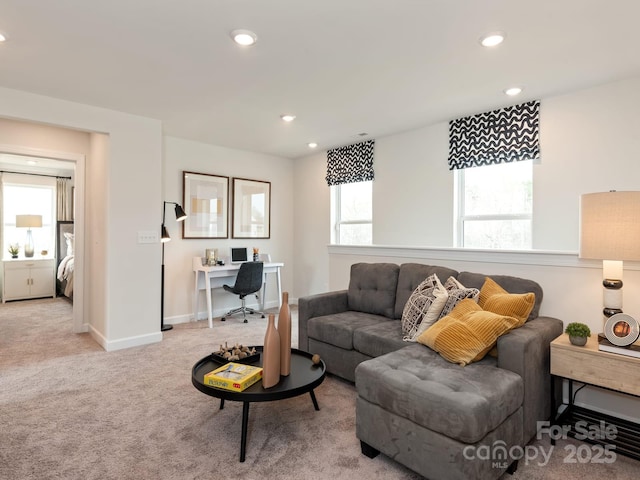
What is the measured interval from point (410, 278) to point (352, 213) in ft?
7.23

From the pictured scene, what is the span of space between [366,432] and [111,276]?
301 centimetres

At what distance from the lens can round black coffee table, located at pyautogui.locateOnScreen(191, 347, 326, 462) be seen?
1.84 metres

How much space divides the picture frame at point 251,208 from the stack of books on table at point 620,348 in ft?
14.6

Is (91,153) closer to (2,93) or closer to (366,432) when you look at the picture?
(2,93)

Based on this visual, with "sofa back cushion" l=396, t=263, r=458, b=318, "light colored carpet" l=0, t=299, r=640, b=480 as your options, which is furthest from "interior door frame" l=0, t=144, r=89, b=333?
"sofa back cushion" l=396, t=263, r=458, b=318

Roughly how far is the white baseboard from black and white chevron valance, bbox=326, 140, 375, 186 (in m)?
3.10

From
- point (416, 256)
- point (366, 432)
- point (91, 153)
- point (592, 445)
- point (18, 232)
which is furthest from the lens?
point (18, 232)

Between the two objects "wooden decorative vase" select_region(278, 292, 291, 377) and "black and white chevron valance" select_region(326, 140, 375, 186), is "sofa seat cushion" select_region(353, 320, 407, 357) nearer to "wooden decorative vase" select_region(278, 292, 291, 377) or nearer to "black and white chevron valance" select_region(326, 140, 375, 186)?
"wooden decorative vase" select_region(278, 292, 291, 377)

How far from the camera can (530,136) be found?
324 centimetres

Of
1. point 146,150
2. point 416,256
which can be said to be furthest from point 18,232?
point 416,256

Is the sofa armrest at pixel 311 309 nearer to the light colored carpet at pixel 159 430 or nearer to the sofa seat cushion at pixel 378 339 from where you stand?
the light colored carpet at pixel 159 430

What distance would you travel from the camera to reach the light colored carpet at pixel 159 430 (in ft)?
5.96

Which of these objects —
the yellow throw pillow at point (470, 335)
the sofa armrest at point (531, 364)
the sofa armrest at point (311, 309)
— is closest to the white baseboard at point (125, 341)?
the sofa armrest at point (311, 309)

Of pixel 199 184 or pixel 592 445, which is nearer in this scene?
pixel 592 445
